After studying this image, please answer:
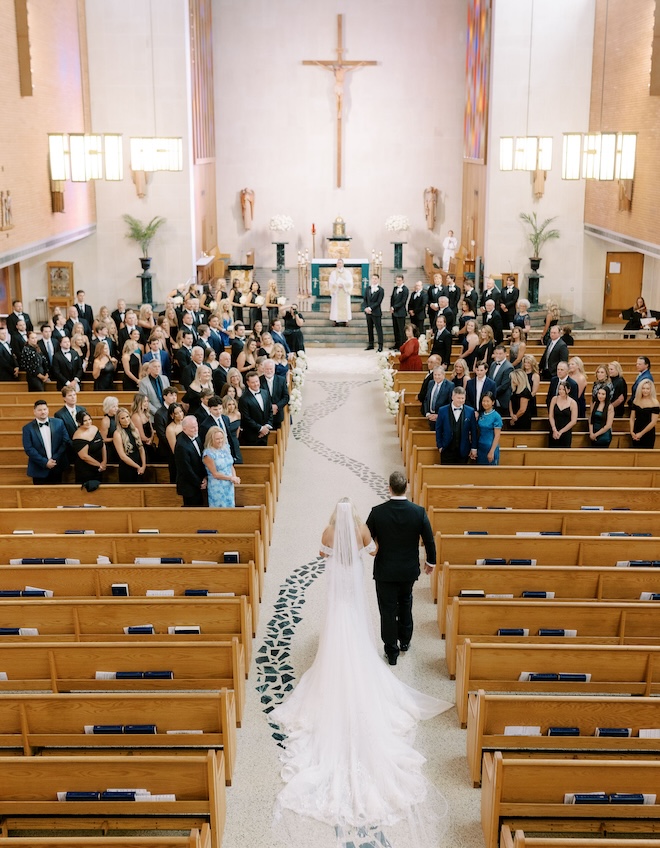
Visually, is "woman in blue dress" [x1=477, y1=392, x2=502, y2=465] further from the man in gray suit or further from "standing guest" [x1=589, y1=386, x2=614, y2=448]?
"standing guest" [x1=589, y1=386, x2=614, y2=448]

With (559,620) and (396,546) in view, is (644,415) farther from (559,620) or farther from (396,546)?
(396,546)

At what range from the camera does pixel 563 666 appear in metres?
6.02

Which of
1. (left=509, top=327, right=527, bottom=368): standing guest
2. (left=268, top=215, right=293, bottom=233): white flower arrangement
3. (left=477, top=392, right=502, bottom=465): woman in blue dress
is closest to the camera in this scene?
(left=477, top=392, right=502, bottom=465): woman in blue dress

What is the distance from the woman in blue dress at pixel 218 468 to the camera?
26.8ft

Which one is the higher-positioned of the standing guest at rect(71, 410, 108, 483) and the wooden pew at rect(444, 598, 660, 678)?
the standing guest at rect(71, 410, 108, 483)

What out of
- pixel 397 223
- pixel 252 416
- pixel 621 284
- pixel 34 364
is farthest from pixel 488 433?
pixel 397 223

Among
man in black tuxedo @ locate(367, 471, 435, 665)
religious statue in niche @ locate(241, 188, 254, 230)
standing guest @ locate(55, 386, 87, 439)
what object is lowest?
man in black tuxedo @ locate(367, 471, 435, 665)

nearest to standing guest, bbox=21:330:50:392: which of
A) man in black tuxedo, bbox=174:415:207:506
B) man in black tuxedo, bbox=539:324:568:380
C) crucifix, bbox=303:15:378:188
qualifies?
man in black tuxedo, bbox=174:415:207:506

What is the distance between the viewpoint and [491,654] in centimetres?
605

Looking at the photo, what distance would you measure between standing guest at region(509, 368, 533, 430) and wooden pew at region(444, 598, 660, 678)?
438 centimetres

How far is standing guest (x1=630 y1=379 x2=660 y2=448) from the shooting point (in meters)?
10.0

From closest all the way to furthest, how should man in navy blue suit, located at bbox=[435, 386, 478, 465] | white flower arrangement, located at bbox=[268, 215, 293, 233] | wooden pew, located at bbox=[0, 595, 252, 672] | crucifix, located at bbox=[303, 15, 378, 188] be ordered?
wooden pew, located at bbox=[0, 595, 252, 672], man in navy blue suit, located at bbox=[435, 386, 478, 465], crucifix, located at bbox=[303, 15, 378, 188], white flower arrangement, located at bbox=[268, 215, 293, 233]

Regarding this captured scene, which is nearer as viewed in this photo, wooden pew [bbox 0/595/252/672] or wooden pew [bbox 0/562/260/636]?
wooden pew [bbox 0/595/252/672]

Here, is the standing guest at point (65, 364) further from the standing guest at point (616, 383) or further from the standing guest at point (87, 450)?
the standing guest at point (616, 383)
